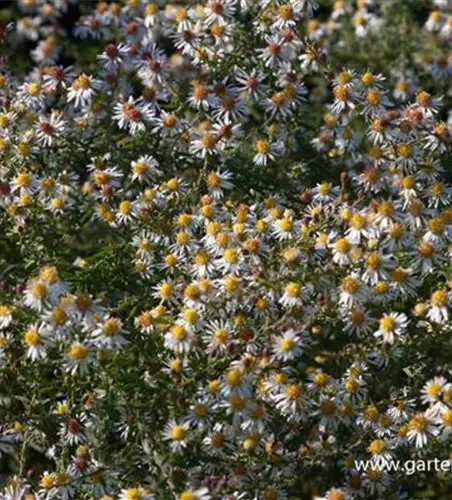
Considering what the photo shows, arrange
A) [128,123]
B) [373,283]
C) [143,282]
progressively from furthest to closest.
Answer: [128,123] < [143,282] < [373,283]

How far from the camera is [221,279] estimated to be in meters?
3.17

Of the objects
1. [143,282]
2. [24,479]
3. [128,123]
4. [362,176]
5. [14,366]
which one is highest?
[128,123]

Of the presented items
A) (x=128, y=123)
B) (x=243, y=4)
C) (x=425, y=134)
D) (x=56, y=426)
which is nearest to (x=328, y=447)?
(x=56, y=426)

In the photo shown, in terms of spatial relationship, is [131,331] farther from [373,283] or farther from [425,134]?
[425,134]

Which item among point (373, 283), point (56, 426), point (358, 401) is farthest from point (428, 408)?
point (56, 426)

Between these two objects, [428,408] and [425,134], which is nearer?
[428,408]

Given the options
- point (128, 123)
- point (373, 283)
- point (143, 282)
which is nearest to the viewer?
point (373, 283)

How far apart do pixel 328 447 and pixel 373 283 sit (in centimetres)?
47

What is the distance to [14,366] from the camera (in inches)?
120

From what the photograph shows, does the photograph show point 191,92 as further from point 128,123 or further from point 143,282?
point 143,282

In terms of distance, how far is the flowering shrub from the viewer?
116 inches

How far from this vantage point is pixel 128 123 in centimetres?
380

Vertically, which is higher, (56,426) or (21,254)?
(21,254)

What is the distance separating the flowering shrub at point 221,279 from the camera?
2936mm
